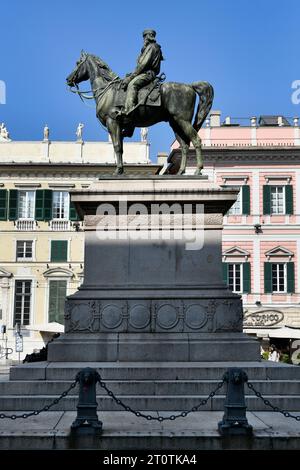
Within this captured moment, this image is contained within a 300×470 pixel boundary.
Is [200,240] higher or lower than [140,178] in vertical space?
lower

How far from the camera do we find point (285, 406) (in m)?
9.03

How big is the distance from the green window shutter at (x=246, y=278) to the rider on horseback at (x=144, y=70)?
2710 cm

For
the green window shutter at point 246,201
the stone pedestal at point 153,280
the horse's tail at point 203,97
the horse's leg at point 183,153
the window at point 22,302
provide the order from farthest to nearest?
1. the window at point 22,302
2. the green window shutter at point 246,201
3. the horse's tail at point 203,97
4. the horse's leg at point 183,153
5. the stone pedestal at point 153,280

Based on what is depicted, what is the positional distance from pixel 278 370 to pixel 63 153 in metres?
37.7

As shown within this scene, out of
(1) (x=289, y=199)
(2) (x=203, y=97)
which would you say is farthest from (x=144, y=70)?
(1) (x=289, y=199)

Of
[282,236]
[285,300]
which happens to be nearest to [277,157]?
[282,236]

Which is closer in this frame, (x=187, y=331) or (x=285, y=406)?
(x=285, y=406)

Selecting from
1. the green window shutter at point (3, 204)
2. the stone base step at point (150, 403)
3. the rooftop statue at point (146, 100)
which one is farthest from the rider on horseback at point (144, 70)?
the green window shutter at point (3, 204)

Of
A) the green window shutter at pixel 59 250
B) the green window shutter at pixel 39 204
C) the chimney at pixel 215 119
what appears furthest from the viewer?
the green window shutter at pixel 59 250

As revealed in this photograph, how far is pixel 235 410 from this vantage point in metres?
7.46

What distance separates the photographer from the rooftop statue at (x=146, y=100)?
483 inches

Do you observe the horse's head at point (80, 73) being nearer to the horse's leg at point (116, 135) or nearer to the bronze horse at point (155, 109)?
the bronze horse at point (155, 109)

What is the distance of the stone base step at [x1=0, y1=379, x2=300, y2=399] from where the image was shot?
9250mm
